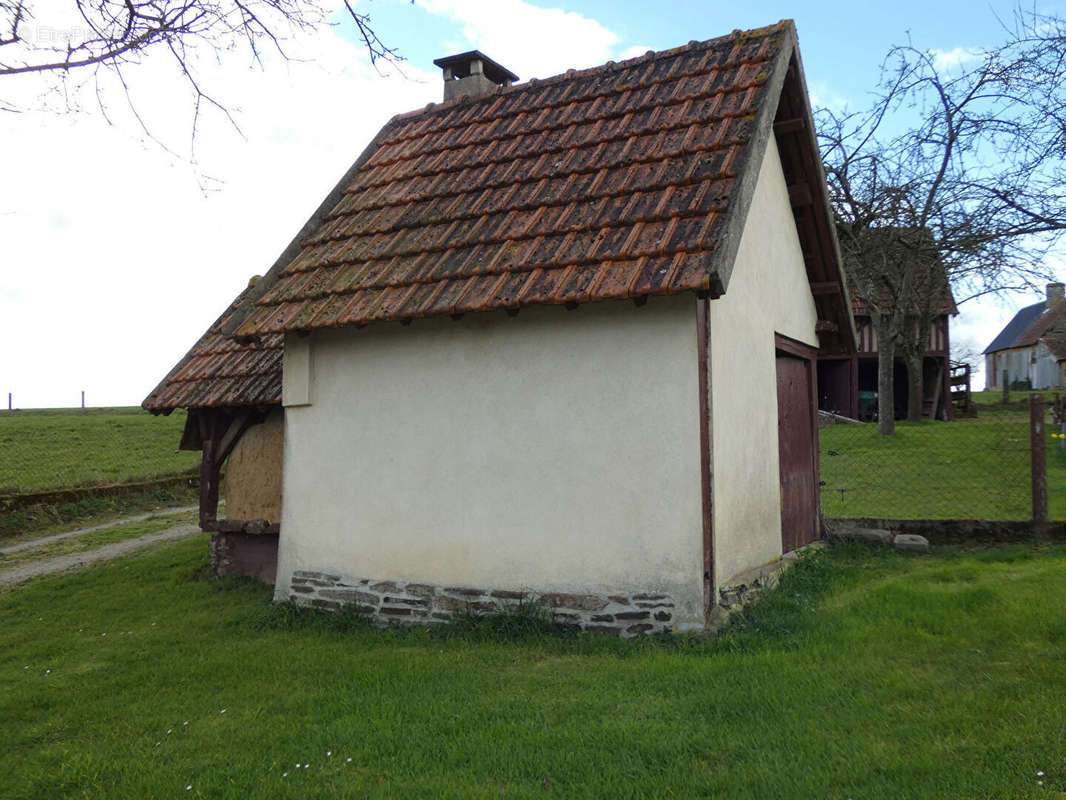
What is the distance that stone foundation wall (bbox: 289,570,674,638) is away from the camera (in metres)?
6.16

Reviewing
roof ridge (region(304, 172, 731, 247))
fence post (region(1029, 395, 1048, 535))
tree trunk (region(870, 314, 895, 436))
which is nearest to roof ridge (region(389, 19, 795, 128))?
roof ridge (region(304, 172, 731, 247))

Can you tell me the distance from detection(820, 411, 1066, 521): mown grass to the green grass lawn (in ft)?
11.5

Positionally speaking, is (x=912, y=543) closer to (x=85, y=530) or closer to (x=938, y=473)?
(x=938, y=473)

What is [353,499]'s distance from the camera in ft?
24.7

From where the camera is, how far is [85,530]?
1548 cm

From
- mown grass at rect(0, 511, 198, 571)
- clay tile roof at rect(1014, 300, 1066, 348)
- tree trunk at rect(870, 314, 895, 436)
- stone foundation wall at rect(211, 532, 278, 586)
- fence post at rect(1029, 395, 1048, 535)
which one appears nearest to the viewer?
fence post at rect(1029, 395, 1048, 535)

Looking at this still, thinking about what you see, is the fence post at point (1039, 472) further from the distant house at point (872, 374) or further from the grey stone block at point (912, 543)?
the distant house at point (872, 374)

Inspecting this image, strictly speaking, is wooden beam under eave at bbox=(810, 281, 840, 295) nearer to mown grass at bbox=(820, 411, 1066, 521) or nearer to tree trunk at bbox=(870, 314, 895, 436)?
mown grass at bbox=(820, 411, 1066, 521)

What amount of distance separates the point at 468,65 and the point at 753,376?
21.5 feet

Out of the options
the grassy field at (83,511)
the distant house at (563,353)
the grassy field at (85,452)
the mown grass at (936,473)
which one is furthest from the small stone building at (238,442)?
the grassy field at (85,452)

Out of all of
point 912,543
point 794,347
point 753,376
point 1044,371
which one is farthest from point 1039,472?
point 1044,371

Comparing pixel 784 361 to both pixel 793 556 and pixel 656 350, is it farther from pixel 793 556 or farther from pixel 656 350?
pixel 656 350

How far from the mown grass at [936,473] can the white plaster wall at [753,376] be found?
12.0ft

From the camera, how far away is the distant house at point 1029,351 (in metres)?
45.2
